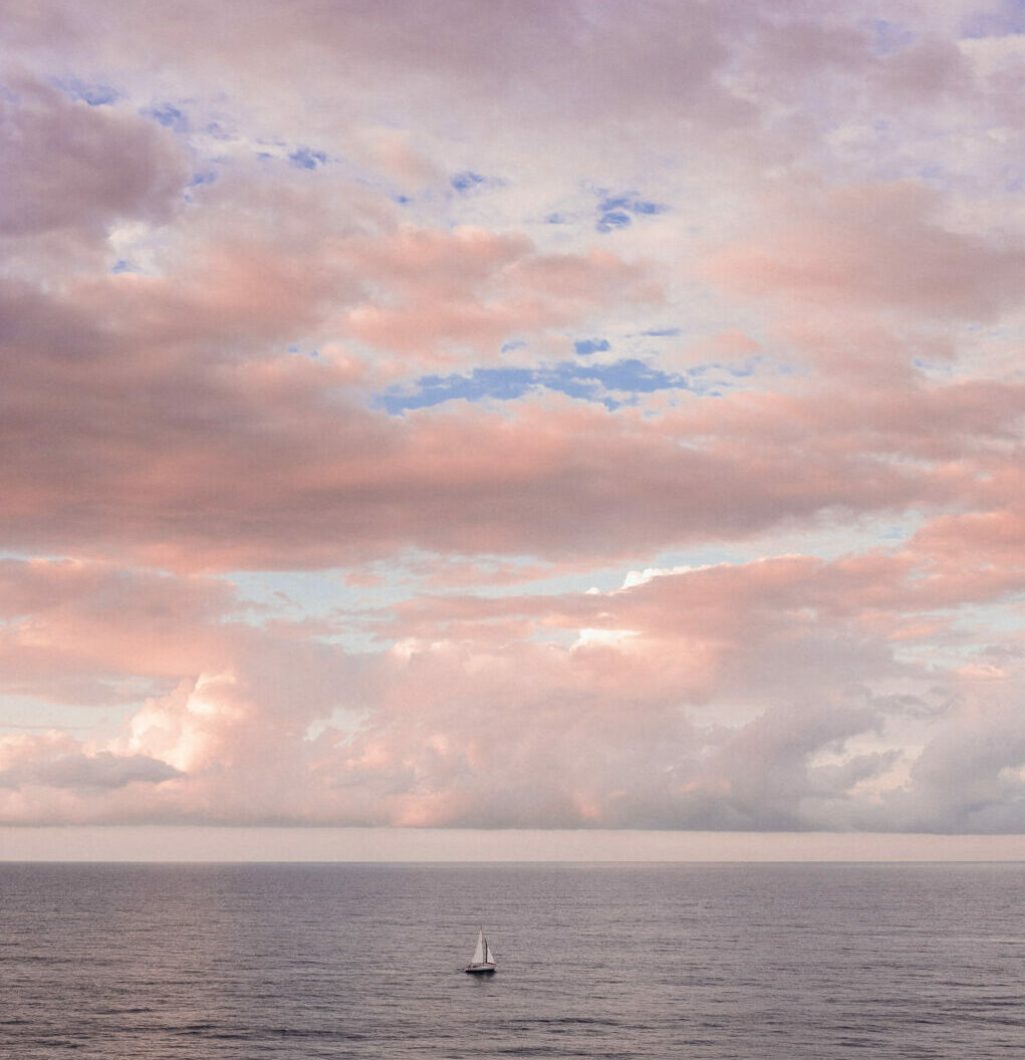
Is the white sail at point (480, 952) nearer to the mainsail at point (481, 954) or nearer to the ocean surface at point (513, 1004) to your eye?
the mainsail at point (481, 954)

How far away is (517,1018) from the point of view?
125 m

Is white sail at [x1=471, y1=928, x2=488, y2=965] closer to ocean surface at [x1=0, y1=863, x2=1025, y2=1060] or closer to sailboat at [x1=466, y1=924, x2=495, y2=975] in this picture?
sailboat at [x1=466, y1=924, x2=495, y2=975]

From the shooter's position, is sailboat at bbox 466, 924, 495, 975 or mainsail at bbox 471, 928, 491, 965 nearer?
sailboat at bbox 466, 924, 495, 975

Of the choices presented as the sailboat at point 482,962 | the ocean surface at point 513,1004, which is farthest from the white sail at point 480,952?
the ocean surface at point 513,1004

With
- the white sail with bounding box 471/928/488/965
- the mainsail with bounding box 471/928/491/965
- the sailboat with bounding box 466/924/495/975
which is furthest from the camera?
the mainsail with bounding box 471/928/491/965

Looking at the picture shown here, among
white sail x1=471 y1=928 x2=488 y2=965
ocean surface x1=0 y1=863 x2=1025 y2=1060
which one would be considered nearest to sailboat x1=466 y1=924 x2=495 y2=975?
white sail x1=471 y1=928 x2=488 y2=965

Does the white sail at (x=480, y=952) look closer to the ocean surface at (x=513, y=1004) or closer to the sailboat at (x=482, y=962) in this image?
the sailboat at (x=482, y=962)

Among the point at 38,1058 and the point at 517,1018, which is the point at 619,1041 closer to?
the point at 517,1018

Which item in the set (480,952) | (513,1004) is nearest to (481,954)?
(480,952)

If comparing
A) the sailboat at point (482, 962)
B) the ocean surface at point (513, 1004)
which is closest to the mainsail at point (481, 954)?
the sailboat at point (482, 962)

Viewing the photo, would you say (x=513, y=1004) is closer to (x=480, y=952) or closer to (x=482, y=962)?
(x=480, y=952)

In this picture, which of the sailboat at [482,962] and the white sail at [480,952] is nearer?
the sailboat at [482,962]

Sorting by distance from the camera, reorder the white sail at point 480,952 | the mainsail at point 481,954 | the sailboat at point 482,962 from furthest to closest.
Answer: the mainsail at point 481,954 → the white sail at point 480,952 → the sailboat at point 482,962

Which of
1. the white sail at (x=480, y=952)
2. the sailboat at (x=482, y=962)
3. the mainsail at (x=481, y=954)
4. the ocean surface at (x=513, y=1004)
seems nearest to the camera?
the ocean surface at (x=513, y=1004)
